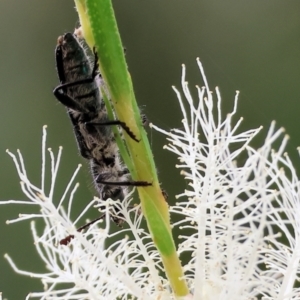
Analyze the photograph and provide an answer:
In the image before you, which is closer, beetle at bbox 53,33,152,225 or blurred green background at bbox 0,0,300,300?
beetle at bbox 53,33,152,225

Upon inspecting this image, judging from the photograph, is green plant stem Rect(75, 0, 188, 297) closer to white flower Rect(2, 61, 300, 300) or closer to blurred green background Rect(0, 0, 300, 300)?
white flower Rect(2, 61, 300, 300)

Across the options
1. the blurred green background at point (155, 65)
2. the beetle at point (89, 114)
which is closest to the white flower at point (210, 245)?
the beetle at point (89, 114)

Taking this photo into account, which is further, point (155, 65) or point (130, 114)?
point (155, 65)

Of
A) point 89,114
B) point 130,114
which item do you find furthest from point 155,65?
point 130,114

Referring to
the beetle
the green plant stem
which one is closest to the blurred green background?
the beetle

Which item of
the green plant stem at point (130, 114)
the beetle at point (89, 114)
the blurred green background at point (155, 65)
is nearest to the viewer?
the green plant stem at point (130, 114)

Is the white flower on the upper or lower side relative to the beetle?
lower

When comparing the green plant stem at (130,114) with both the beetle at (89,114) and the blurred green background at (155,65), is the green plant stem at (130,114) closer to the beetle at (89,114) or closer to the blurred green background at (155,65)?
the beetle at (89,114)

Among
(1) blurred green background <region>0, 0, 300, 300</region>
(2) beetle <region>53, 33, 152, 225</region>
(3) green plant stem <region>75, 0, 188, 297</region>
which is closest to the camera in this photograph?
(3) green plant stem <region>75, 0, 188, 297</region>

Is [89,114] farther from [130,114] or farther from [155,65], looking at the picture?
[155,65]
